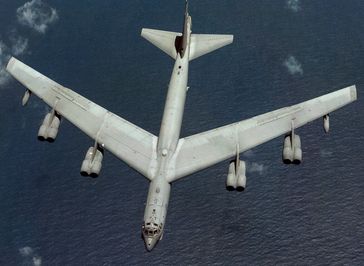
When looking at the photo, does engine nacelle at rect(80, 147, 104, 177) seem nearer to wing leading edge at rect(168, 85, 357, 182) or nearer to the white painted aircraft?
the white painted aircraft

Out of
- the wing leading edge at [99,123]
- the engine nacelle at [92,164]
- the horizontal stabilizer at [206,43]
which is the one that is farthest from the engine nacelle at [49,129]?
the horizontal stabilizer at [206,43]

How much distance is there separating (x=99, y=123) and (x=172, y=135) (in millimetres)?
15289

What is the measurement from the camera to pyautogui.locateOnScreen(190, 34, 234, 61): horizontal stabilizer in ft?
399

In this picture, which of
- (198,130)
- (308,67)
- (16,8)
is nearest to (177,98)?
(198,130)

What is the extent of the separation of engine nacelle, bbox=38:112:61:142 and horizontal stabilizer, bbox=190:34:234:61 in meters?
32.6

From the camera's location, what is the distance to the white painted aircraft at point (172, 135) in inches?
4060

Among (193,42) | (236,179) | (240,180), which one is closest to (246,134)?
(236,179)

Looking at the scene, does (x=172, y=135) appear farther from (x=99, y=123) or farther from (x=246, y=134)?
(x=99, y=123)

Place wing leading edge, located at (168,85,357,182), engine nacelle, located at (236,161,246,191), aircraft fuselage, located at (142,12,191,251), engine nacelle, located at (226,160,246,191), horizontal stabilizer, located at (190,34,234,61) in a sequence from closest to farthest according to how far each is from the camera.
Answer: aircraft fuselage, located at (142,12,191,251)
engine nacelle, located at (236,161,246,191)
engine nacelle, located at (226,160,246,191)
wing leading edge, located at (168,85,357,182)
horizontal stabilizer, located at (190,34,234,61)

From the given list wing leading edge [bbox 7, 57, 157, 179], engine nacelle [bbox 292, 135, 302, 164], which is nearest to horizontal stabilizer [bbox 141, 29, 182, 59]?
wing leading edge [bbox 7, 57, 157, 179]

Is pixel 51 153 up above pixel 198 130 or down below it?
below

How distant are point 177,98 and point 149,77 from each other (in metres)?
41.1

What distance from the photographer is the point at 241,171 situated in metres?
102

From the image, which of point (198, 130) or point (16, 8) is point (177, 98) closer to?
point (198, 130)
